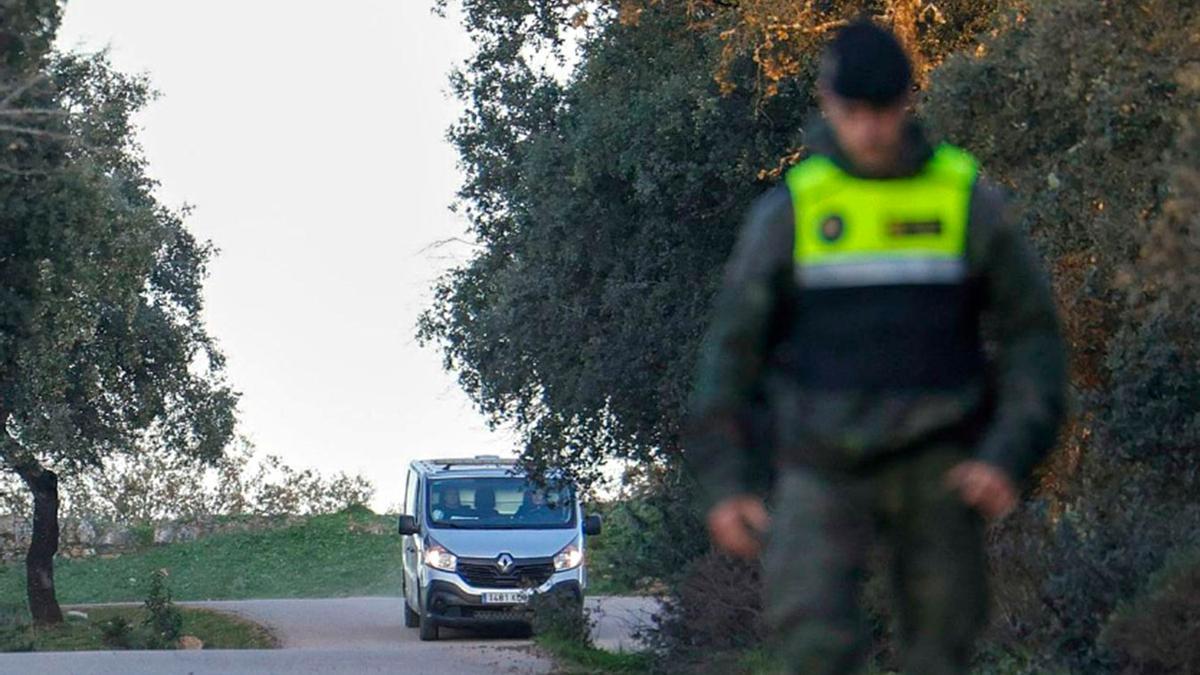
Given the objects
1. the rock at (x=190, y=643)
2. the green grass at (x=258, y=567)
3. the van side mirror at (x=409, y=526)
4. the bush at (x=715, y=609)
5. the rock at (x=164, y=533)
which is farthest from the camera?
the rock at (x=164, y=533)

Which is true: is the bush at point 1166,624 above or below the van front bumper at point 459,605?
above

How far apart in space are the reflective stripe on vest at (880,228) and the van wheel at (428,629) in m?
18.5

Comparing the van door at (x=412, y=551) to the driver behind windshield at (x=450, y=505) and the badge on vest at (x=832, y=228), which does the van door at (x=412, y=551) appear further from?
the badge on vest at (x=832, y=228)

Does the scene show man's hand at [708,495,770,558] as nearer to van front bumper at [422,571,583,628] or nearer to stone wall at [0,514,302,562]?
van front bumper at [422,571,583,628]

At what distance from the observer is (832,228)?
4418 millimetres

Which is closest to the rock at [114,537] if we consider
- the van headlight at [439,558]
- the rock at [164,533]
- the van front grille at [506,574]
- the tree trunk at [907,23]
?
the rock at [164,533]

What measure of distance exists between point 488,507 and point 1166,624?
1557 cm

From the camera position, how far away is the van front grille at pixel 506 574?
22391 mm

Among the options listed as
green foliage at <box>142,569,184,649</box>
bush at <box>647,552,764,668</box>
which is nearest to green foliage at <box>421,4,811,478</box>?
bush at <box>647,552,764,668</box>

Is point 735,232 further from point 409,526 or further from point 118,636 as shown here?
point 118,636

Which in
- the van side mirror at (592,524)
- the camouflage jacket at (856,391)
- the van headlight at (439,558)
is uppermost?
the camouflage jacket at (856,391)

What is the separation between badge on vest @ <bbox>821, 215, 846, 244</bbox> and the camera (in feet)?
14.5

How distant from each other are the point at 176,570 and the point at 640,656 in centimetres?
2642

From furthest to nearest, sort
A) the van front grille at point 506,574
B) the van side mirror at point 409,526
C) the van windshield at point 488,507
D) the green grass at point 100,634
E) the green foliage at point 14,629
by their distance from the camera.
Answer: the green grass at point 100,634 < the green foliage at point 14,629 < the van windshield at point 488,507 < the van side mirror at point 409,526 < the van front grille at point 506,574
